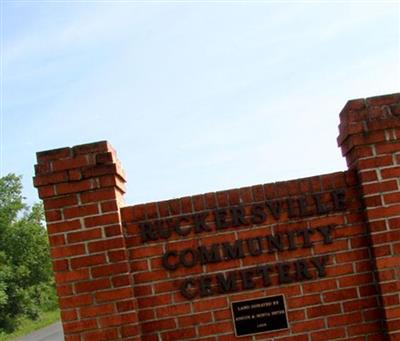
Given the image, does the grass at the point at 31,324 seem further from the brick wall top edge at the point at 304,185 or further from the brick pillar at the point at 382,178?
the brick pillar at the point at 382,178

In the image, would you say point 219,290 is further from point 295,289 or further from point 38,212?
point 38,212

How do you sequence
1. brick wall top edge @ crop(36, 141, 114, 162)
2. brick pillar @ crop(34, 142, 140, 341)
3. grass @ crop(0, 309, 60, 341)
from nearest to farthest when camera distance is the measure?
1. brick pillar @ crop(34, 142, 140, 341)
2. brick wall top edge @ crop(36, 141, 114, 162)
3. grass @ crop(0, 309, 60, 341)

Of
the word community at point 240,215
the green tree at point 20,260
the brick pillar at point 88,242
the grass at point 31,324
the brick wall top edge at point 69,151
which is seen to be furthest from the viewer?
the green tree at point 20,260

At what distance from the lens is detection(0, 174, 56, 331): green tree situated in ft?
96.9

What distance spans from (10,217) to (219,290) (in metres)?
30.1

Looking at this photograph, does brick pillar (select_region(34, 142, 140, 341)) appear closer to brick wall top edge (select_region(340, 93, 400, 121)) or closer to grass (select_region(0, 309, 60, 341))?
brick wall top edge (select_region(340, 93, 400, 121))

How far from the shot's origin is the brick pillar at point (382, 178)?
4234mm

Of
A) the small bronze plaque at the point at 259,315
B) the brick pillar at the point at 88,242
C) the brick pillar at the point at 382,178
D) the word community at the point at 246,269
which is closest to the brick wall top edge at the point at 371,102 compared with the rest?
the brick pillar at the point at 382,178

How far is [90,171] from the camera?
426 centimetres

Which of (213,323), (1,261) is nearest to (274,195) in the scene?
(213,323)

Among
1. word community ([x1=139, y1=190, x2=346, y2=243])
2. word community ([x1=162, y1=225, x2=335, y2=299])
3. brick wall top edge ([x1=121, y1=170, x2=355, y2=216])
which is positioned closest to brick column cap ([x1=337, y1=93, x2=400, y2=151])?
brick wall top edge ([x1=121, y1=170, x2=355, y2=216])

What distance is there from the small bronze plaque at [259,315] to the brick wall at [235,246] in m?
0.05

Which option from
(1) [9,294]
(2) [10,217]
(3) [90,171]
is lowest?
(1) [9,294]

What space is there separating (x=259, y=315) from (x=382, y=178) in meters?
1.38
